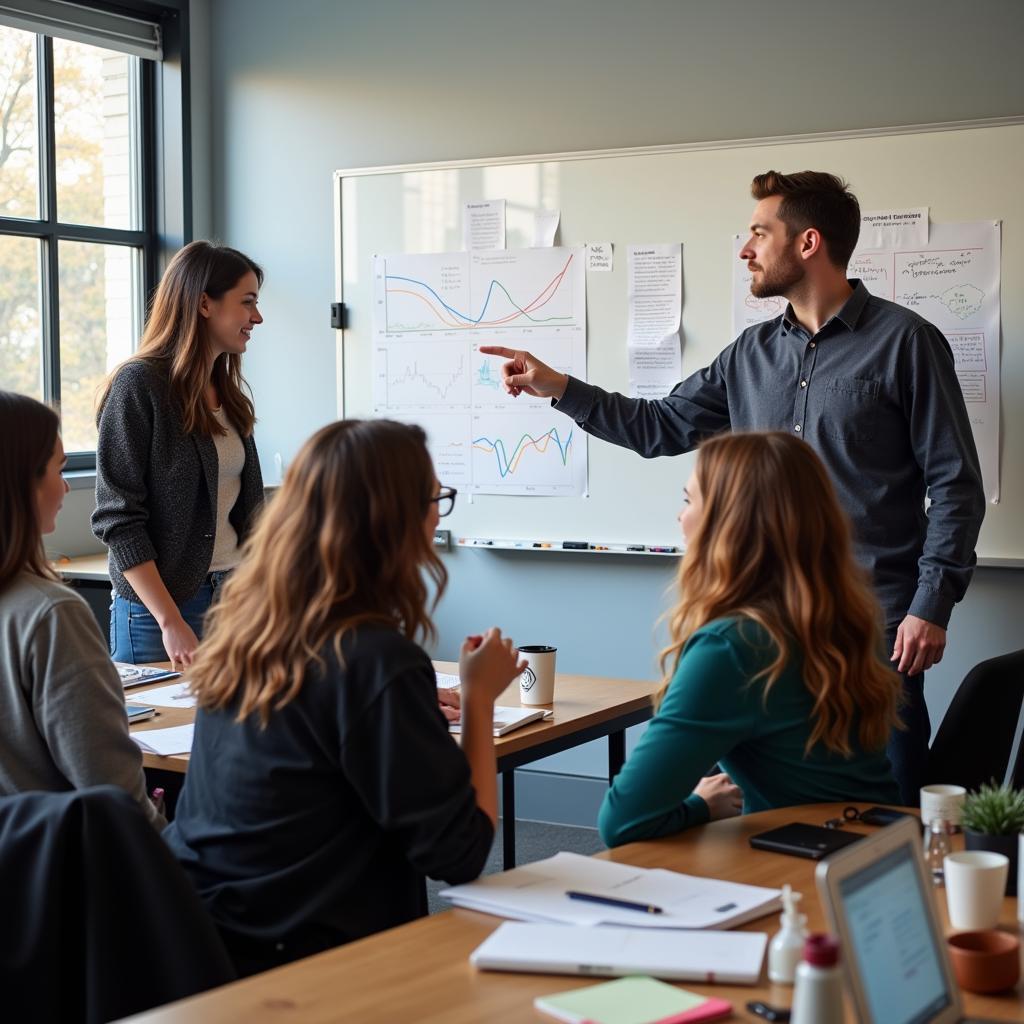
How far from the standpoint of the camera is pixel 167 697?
8.68 feet

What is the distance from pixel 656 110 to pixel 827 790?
2.69m

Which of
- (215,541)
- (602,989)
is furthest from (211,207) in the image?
(602,989)

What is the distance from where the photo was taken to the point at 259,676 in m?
1.62

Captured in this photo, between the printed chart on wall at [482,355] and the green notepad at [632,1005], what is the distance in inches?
120

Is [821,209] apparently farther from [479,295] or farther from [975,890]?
[975,890]

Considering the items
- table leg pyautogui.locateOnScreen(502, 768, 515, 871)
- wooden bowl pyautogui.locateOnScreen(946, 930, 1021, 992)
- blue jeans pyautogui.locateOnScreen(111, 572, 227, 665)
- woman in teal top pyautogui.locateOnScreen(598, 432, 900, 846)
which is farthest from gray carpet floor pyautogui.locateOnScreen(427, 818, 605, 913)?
wooden bowl pyautogui.locateOnScreen(946, 930, 1021, 992)

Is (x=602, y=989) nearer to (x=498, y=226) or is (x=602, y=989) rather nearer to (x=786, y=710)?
(x=786, y=710)

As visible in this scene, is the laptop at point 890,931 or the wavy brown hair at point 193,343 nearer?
the laptop at point 890,931

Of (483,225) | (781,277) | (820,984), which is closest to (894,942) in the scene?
(820,984)

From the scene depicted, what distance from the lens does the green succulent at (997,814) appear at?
155 cm

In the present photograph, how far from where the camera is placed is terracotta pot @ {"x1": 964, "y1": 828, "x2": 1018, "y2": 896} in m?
1.54

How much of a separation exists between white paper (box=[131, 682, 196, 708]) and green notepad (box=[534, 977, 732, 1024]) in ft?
4.80

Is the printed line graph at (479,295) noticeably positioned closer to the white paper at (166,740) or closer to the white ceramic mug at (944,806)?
the white paper at (166,740)

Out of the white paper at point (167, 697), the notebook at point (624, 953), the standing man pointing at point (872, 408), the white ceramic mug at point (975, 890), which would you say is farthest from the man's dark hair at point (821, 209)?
the notebook at point (624, 953)
